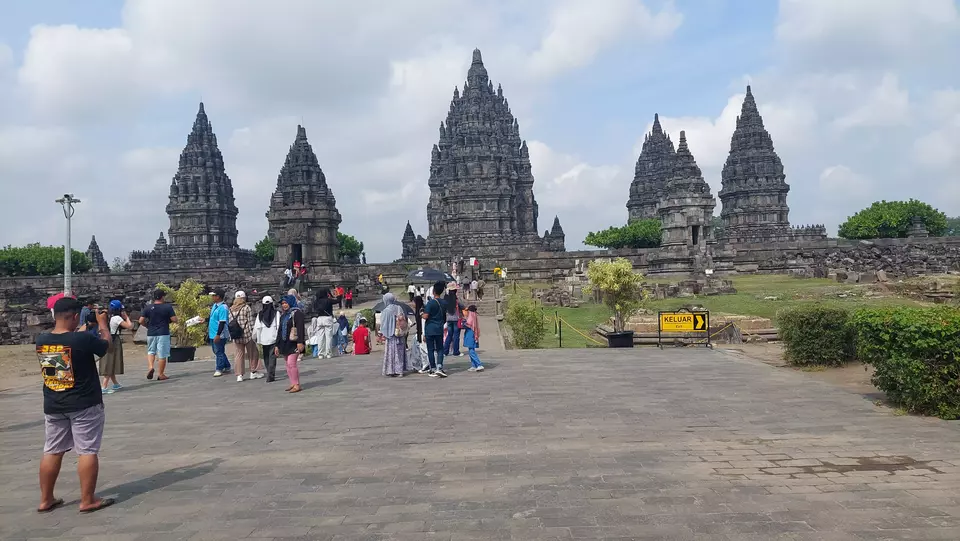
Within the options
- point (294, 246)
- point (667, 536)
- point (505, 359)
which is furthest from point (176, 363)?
point (294, 246)

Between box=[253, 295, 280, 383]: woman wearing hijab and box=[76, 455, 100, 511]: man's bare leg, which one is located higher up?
box=[253, 295, 280, 383]: woman wearing hijab

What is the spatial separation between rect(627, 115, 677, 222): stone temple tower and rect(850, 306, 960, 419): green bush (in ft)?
230

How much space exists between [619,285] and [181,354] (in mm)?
11525

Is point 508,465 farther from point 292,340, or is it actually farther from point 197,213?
point 197,213

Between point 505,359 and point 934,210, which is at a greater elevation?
point 934,210

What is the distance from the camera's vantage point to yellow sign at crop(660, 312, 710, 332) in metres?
14.5

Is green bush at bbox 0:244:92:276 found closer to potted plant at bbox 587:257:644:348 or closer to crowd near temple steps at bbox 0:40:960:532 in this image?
crowd near temple steps at bbox 0:40:960:532

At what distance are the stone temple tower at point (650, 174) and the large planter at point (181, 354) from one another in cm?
6743

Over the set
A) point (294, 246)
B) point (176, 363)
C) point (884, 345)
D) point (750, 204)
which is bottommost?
point (176, 363)

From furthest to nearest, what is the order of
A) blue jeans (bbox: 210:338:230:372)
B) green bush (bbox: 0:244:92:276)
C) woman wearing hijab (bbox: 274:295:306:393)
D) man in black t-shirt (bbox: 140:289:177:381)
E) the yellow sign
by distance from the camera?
green bush (bbox: 0:244:92:276), the yellow sign, blue jeans (bbox: 210:338:230:372), man in black t-shirt (bbox: 140:289:177:381), woman wearing hijab (bbox: 274:295:306:393)

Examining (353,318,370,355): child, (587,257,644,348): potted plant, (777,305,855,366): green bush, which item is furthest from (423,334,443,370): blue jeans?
(587,257,644,348): potted plant

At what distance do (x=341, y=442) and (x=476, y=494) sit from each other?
89.5 inches

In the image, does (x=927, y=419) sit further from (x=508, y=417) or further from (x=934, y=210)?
(x=934, y=210)

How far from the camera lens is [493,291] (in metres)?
34.0
